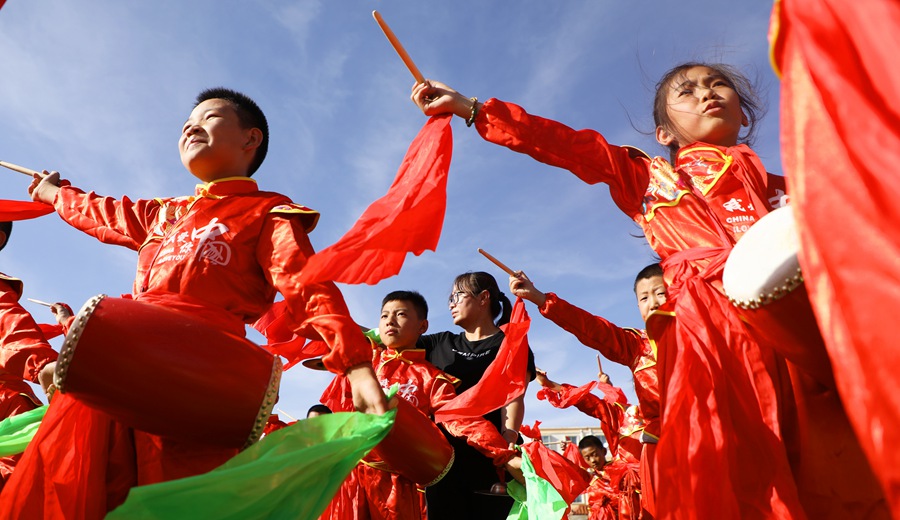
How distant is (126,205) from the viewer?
2.89 meters

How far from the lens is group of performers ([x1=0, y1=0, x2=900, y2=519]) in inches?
66.7

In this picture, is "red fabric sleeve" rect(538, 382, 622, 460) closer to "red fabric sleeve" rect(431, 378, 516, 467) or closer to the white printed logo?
"red fabric sleeve" rect(431, 378, 516, 467)

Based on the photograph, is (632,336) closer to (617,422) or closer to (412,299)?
(412,299)

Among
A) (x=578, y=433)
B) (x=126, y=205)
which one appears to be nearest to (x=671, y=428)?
(x=126, y=205)

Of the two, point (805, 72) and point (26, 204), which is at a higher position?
point (26, 204)

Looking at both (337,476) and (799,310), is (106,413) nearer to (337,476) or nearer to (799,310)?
(337,476)

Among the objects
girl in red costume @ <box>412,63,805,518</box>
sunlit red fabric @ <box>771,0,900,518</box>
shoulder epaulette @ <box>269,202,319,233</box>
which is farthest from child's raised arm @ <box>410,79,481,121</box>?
sunlit red fabric @ <box>771,0,900,518</box>

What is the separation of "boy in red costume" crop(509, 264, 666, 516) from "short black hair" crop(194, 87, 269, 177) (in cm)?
212

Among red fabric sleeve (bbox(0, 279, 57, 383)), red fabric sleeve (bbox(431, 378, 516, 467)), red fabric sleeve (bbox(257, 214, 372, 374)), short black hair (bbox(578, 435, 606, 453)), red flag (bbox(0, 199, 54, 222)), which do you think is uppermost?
short black hair (bbox(578, 435, 606, 453))

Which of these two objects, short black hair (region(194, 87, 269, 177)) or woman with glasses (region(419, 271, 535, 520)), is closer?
short black hair (region(194, 87, 269, 177))

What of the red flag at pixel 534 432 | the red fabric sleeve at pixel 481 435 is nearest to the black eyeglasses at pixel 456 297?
the red fabric sleeve at pixel 481 435

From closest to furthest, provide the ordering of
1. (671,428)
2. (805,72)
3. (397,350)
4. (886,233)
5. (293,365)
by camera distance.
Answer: (886,233), (805,72), (671,428), (293,365), (397,350)

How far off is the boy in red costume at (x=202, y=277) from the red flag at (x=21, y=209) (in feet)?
0.35

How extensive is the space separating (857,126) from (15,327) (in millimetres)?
4165
